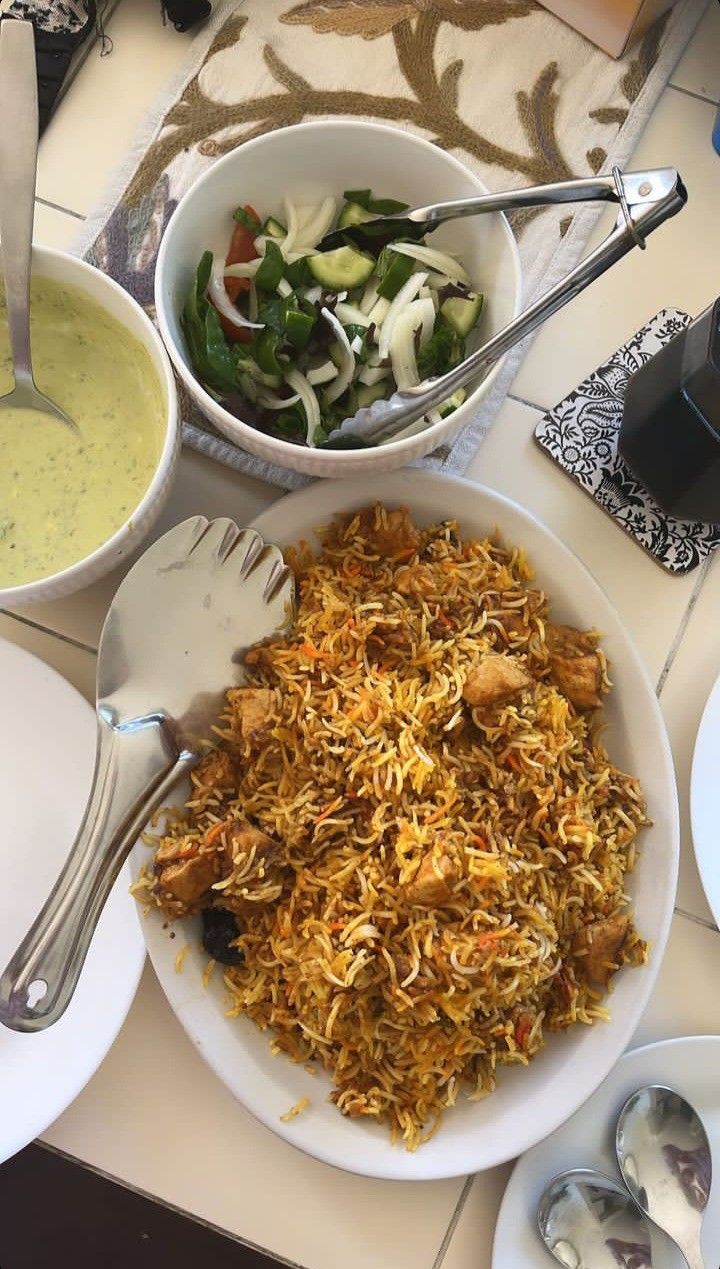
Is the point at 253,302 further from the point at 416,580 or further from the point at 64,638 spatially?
the point at 64,638

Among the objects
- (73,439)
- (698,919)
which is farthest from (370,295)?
(698,919)

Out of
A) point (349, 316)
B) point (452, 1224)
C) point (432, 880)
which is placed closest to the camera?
point (432, 880)

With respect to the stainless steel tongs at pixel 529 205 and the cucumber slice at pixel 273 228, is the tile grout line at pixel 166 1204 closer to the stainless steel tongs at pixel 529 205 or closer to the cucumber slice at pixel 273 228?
the stainless steel tongs at pixel 529 205

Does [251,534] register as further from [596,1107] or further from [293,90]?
[596,1107]

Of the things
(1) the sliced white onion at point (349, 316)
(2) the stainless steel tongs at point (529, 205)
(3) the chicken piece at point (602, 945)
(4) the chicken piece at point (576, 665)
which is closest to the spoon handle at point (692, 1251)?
(3) the chicken piece at point (602, 945)

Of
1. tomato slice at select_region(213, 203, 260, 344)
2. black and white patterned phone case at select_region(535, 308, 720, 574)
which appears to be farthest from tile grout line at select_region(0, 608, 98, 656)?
black and white patterned phone case at select_region(535, 308, 720, 574)

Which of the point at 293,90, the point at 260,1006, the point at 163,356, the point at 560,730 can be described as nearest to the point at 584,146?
the point at 293,90

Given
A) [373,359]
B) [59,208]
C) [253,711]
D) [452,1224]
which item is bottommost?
[452,1224]
